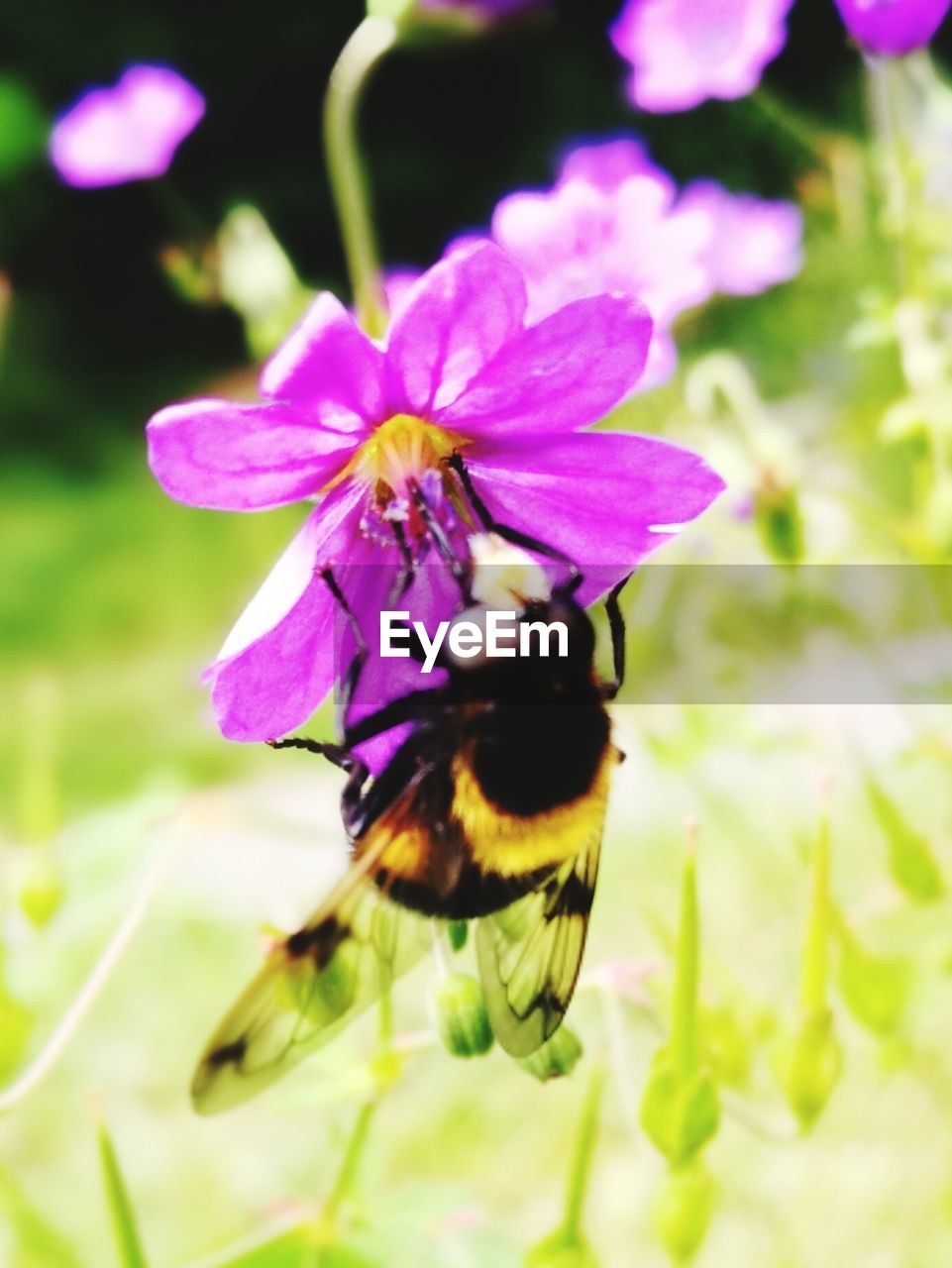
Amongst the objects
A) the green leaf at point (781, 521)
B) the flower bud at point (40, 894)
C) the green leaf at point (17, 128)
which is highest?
the green leaf at point (17, 128)

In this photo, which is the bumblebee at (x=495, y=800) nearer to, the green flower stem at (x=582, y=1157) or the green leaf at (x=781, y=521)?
the green flower stem at (x=582, y=1157)

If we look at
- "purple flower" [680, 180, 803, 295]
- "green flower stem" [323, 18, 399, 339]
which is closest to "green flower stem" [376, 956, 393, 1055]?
"green flower stem" [323, 18, 399, 339]

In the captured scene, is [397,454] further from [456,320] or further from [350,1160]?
[350,1160]

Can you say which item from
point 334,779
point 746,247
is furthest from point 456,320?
point 334,779

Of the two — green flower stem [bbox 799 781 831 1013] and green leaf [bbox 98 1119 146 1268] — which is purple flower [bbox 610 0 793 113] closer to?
green flower stem [bbox 799 781 831 1013]

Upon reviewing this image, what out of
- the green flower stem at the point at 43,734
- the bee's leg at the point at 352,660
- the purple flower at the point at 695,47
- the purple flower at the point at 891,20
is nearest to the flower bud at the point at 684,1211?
the bee's leg at the point at 352,660

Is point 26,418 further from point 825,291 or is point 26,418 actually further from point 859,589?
point 859,589
